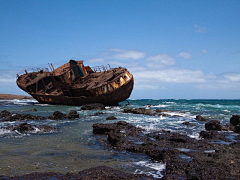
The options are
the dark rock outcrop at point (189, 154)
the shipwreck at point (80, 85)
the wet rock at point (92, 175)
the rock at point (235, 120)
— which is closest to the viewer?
the wet rock at point (92, 175)

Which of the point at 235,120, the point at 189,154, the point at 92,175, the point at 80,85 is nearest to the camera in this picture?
the point at 92,175

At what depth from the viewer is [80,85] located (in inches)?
1156

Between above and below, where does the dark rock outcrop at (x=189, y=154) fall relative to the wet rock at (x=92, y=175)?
above

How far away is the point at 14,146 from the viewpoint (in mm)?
7332

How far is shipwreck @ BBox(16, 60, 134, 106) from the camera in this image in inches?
1040

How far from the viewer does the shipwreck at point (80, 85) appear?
2642 centimetres

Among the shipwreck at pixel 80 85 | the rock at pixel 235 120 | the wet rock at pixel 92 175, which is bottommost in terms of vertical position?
the wet rock at pixel 92 175

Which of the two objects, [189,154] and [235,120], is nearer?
[189,154]

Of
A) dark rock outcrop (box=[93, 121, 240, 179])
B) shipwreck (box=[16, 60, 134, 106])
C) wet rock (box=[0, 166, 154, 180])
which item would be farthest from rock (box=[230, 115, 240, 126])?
shipwreck (box=[16, 60, 134, 106])

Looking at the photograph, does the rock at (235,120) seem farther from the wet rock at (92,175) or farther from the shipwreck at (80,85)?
the shipwreck at (80,85)

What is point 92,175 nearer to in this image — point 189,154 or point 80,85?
point 189,154

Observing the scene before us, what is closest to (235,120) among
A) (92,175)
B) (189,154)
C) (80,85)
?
(189,154)

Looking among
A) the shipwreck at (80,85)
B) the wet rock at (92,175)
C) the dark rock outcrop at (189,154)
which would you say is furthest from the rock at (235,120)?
the shipwreck at (80,85)

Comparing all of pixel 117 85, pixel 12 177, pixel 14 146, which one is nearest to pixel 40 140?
pixel 14 146
